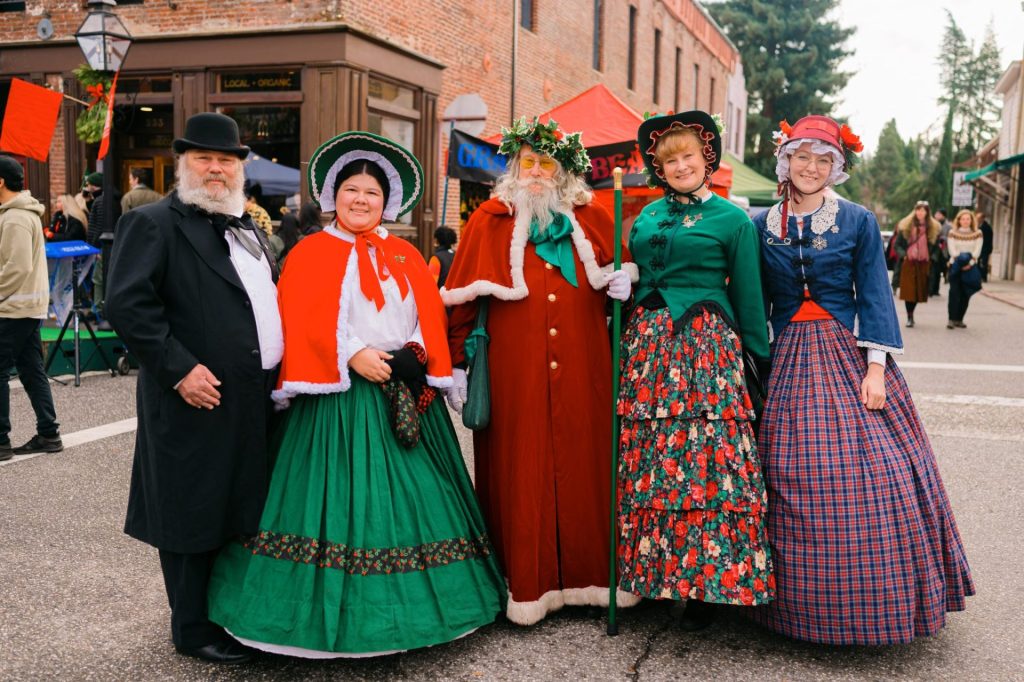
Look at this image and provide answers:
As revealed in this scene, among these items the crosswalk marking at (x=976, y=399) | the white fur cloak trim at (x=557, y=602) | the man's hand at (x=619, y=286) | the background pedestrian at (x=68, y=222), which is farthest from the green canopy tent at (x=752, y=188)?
the white fur cloak trim at (x=557, y=602)

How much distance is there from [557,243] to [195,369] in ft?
4.93

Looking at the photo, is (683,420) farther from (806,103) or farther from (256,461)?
(806,103)

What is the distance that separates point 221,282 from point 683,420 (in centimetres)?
176

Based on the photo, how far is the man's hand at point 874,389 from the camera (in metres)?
3.38

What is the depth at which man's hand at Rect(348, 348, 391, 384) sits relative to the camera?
331 centimetres

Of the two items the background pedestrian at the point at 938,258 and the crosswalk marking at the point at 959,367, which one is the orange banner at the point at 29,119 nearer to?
the crosswalk marking at the point at 959,367

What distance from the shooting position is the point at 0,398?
6.03 meters

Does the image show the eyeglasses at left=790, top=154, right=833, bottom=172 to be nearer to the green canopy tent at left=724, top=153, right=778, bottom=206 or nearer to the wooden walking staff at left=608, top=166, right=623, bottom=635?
the wooden walking staff at left=608, top=166, right=623, bottom=635

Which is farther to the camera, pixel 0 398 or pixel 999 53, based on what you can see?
pixel 999 53

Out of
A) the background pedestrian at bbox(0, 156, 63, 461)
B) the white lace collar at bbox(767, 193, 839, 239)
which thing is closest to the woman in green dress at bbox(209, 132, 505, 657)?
the white lace collar at bbox(767, 193, 839, 239)

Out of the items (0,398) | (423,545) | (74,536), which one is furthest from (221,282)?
(0,398)

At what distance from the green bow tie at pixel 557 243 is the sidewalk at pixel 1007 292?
17.4 meters

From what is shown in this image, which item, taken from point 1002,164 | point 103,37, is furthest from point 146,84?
point 1002,164

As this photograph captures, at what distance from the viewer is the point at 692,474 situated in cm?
335
